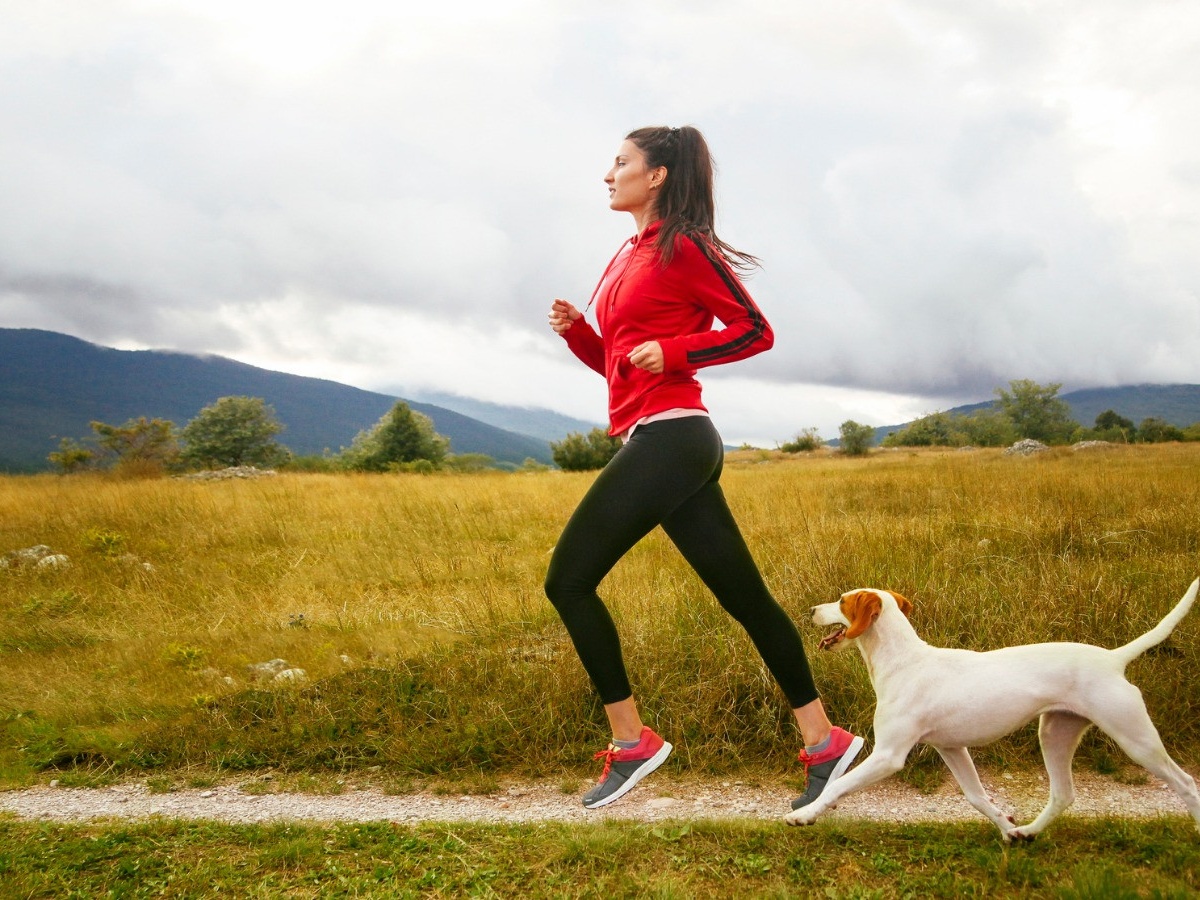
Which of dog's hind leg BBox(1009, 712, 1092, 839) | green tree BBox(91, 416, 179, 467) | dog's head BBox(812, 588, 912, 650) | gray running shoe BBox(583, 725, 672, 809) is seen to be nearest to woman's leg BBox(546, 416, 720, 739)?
gray running shoe BBox(583, 725, 672, 809)

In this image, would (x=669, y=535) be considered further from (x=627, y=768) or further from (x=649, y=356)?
(x=627, y=768)

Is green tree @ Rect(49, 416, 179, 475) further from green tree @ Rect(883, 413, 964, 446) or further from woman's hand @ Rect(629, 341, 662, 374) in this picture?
woman's hand @ Rect(629, 341, 662, 374)

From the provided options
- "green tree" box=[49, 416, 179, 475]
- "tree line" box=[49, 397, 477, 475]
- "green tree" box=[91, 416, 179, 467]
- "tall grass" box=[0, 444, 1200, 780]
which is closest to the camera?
"tall grass" box=[0, 444, 1200, 780]

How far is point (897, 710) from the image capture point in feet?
8.55

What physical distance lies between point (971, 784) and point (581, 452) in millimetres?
32189

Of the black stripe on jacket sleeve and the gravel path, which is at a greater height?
the black stripe on jacket sleeve

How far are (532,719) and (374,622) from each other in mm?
2625

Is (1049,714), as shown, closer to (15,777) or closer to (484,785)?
(484,785)

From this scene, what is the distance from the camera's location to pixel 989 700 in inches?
96.6

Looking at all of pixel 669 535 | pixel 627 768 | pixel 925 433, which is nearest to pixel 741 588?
pixel 669 535

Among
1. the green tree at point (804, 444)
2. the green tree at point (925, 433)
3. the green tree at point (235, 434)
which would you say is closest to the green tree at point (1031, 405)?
the green tree at point (925, 433)

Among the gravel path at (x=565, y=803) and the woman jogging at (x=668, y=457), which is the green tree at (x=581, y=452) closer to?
the gravel path at (x=565, y=803)

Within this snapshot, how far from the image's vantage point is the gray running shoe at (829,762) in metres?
3.07

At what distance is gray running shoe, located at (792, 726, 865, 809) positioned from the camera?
10.1ft
